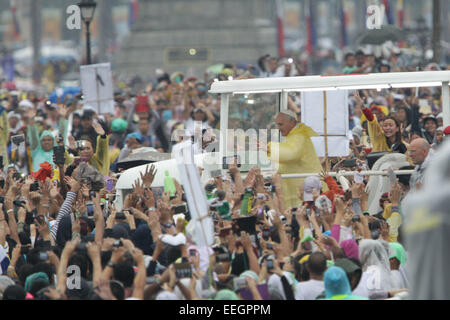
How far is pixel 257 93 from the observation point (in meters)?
13.1

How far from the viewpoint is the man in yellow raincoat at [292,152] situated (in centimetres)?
1184

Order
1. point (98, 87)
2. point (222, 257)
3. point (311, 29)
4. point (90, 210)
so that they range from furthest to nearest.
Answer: point (311, 29) < point (98, 87) < point (90, 210) < point (222, 257)

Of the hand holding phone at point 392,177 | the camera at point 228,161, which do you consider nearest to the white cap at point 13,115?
the camera at point 228,161

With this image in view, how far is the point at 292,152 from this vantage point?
11875 millimetres

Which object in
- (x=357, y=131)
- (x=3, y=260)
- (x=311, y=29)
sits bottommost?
(x=3, y=260)

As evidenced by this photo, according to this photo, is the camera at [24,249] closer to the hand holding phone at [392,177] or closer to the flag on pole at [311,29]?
the hand holding phone at [392,177]

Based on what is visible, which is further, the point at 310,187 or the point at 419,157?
the point at 310,187

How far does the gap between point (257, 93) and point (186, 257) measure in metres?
5.29

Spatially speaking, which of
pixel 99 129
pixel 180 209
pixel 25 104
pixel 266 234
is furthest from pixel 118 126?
pixel 266 234

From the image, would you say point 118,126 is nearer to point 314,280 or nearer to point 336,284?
point 314,280

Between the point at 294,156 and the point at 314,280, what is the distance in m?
4.14

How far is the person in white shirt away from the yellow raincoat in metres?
3.93

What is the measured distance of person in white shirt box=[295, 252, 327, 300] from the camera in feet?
25.3

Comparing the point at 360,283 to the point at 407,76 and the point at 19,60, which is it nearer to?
the point at 407,76
